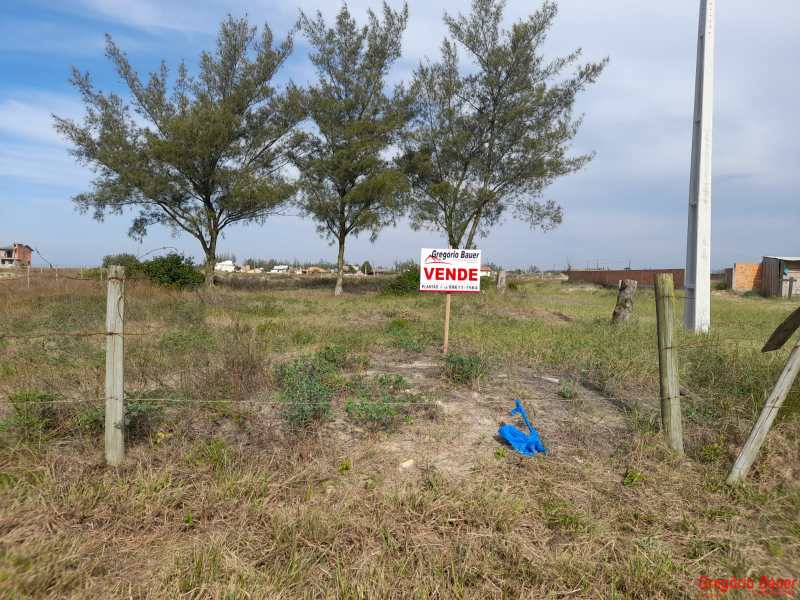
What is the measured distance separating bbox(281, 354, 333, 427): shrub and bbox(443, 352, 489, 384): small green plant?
1506mm

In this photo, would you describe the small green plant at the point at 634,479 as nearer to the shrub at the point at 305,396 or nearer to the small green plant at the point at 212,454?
the shrub at the point at 305,396

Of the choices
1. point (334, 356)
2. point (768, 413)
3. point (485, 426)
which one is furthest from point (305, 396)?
point (768, 413)

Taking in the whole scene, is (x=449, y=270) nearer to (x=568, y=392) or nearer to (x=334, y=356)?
(x=334, y=356)

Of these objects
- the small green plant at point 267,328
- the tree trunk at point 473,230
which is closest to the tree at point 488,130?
the tree trunk at point 473,230

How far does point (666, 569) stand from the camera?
2.75 meters

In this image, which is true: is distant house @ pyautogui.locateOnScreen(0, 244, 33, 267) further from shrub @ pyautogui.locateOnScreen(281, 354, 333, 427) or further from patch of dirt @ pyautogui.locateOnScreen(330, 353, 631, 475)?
patch of dirt @ pyautogui.locateOnScreen(330, 353, 631, 475)

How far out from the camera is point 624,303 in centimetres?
1171

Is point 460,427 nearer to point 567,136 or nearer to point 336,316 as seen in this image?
point 336,316

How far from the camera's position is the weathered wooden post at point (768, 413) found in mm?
3539

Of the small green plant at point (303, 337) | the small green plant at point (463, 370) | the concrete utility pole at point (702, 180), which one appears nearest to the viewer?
the small green plant at point (463, 370)

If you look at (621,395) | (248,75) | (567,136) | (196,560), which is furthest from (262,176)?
(196,560)

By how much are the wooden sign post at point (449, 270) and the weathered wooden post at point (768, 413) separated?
454cm

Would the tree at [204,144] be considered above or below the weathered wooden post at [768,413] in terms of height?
above

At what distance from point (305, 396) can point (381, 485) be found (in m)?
1.33
